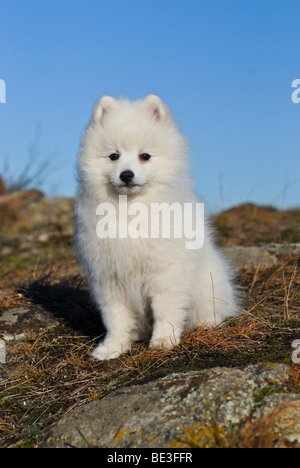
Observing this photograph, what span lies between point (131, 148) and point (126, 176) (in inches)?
10.2

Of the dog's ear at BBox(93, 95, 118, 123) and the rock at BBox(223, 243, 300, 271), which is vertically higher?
the dog's ear at BBox(93, 95, 118, 123)

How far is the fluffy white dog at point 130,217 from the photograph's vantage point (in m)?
3.70

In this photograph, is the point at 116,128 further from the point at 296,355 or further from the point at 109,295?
the point at 296,355

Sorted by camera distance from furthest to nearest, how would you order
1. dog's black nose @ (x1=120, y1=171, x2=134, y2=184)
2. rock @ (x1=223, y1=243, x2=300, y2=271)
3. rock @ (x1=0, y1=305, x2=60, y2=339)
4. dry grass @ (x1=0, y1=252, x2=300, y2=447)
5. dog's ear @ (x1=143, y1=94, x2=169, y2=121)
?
rock @ (x1=223, y1=243, x2=300, y2=271)
rock @ (x1=0, y1=305, x2=60, y2=339)
dog's ear @ (x1=143, y1=94, x2=169, y2=121)
dog's black nose @ (x1=120, y1=171, x2=134, y2=184)
dry grass @ (x1=0, y1=252, x2=300, y2=447)

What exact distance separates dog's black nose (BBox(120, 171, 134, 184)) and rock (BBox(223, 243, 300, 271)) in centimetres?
296

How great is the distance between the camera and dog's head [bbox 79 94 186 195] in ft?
12.0

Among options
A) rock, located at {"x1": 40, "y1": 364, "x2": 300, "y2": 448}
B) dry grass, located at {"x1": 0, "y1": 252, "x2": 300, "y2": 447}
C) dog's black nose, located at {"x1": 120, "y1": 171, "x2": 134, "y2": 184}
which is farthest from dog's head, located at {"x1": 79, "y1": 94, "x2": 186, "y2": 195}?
rock, located at {"x1": 40, "y1": 364, "x2": 300, "y2": 448}

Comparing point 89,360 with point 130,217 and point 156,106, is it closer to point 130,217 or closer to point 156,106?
point 130,217

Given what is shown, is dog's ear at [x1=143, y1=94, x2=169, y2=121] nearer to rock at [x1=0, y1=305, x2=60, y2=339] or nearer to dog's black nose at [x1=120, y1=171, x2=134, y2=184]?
dog's black nose at [x1=120, y1=171, x2=134, y2=184]

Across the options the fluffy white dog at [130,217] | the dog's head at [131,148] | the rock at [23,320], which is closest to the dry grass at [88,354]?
the rock at [23,320]

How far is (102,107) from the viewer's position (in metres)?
3.94

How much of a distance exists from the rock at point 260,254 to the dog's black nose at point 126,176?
2.96 metres

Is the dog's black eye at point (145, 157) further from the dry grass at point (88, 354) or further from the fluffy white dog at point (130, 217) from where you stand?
the dry grass at point (88, 354)
